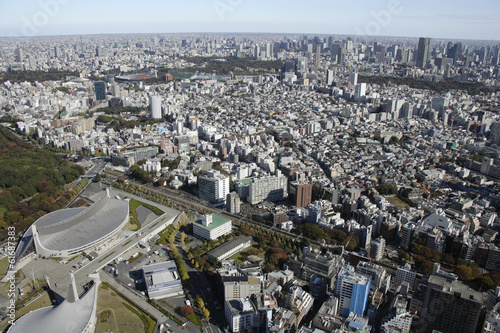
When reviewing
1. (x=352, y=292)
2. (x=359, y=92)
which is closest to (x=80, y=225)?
(x=352, y=292)

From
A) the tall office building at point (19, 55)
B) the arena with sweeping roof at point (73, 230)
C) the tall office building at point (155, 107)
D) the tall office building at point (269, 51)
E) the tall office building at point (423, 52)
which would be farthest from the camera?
the tall office building at point (269, 51)

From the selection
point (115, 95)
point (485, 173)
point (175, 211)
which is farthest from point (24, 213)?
point (115, 95)

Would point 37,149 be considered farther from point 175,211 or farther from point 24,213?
point 175,211

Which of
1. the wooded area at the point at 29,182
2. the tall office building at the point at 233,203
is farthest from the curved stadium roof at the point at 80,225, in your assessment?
the tall office building at the point at 233,203

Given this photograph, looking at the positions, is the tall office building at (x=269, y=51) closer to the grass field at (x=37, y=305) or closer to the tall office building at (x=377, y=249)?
the tall office building at (x=377, y=249)

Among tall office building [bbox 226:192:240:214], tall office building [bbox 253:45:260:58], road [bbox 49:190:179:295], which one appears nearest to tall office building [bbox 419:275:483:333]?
tall office building [bbox 226:192:240:214]

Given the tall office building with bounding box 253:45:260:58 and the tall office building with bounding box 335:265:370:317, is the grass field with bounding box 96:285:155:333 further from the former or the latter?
the tall office building with bounding box 253:45:260:58
